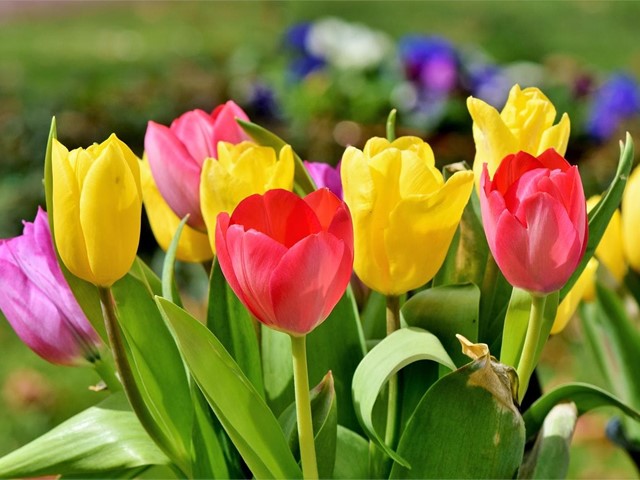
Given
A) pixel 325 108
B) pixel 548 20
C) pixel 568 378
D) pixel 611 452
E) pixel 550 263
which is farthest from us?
pixel 548 20

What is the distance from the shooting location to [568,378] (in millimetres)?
2193

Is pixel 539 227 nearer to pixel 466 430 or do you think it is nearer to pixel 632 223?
pixel 466 430

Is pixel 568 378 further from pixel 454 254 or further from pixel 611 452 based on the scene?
pixel 454 254

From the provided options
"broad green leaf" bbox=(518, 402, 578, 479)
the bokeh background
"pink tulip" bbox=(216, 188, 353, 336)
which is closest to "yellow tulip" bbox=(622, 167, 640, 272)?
"broad green leaf" bbox=(518, 402, 578, 479)

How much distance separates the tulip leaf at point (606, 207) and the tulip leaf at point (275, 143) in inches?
6.4

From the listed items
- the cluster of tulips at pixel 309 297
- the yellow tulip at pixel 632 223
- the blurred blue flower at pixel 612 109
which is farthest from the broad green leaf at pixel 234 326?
the blurred blue flower at pixel 612 109

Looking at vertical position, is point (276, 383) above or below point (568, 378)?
above

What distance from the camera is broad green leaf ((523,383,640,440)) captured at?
2.02 feet

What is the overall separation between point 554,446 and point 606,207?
0.14 meters

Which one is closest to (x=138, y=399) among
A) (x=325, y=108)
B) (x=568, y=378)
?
(x=568, y=378)

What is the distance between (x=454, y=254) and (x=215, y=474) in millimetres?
191

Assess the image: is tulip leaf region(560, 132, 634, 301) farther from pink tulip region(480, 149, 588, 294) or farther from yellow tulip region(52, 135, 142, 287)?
yellow tulip region(52, 135, 142, 287)

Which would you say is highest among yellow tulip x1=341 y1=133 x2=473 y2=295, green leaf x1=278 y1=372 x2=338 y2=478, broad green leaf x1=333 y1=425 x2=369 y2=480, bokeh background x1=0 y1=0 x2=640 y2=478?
yellow tulip x1=341 y1=133 x2=473 y2=295

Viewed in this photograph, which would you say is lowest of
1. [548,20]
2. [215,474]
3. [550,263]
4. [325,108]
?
[548,20]
